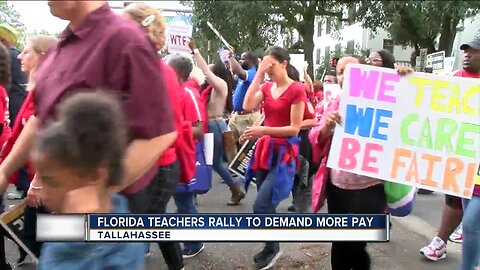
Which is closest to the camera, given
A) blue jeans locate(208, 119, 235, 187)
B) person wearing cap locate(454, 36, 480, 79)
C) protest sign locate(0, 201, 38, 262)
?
protest sign locate(0, 201, 38, 262)

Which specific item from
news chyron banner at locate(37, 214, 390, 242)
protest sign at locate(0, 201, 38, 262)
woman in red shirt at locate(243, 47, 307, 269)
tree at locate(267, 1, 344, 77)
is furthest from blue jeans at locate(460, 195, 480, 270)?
tree at locate(267, 1, 344, 77)

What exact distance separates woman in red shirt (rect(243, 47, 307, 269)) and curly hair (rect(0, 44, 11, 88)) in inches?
65.3

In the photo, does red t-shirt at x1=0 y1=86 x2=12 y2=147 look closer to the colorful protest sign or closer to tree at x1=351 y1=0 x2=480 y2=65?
the colorful protest sign

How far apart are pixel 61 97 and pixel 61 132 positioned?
35 centimetres

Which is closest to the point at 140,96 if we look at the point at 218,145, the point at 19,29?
the point at 218,145

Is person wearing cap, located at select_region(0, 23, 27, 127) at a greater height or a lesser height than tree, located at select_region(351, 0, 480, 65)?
greater

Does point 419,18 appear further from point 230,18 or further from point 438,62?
point 438,62

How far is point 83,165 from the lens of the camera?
1.63 m

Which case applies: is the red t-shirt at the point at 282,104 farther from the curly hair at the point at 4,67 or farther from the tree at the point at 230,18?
the tree at the point at 230,18

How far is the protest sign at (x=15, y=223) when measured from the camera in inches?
139

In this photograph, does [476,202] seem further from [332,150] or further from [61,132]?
[61,132]

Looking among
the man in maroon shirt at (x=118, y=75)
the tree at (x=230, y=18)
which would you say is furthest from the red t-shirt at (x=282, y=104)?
the tree at (x=230, y=18)

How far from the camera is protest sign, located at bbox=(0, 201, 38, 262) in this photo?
3543 mm

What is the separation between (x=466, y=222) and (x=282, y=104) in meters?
1.54
